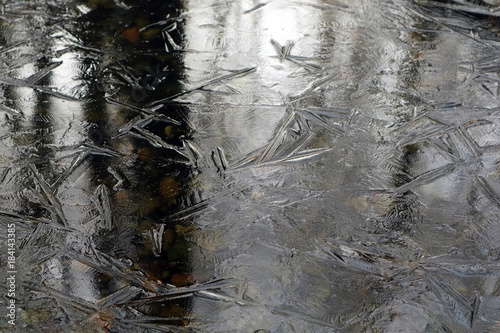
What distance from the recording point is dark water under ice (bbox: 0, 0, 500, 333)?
178cm

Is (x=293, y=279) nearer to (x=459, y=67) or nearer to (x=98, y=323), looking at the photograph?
(x=98, y=323)

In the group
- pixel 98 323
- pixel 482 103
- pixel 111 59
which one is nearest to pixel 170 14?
pixel 111 59

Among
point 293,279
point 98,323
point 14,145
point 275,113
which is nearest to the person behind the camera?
point 98,323

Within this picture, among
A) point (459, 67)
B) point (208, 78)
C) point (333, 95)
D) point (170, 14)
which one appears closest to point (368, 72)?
point (333, 95)

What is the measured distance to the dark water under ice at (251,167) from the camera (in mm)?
1776

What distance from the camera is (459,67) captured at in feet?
9.25

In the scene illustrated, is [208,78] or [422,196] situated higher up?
[208,78]

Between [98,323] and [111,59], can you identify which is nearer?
[98,323]

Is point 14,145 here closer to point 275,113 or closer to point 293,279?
point 275,113

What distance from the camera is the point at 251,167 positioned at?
2.27 metres

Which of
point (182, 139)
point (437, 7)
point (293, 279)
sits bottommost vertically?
point (293, 279)

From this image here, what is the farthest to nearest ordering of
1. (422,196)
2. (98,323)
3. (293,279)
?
(422,196), (293,279), (98,323)

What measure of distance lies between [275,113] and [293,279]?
3.23ft

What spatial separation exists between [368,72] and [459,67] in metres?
0.50
